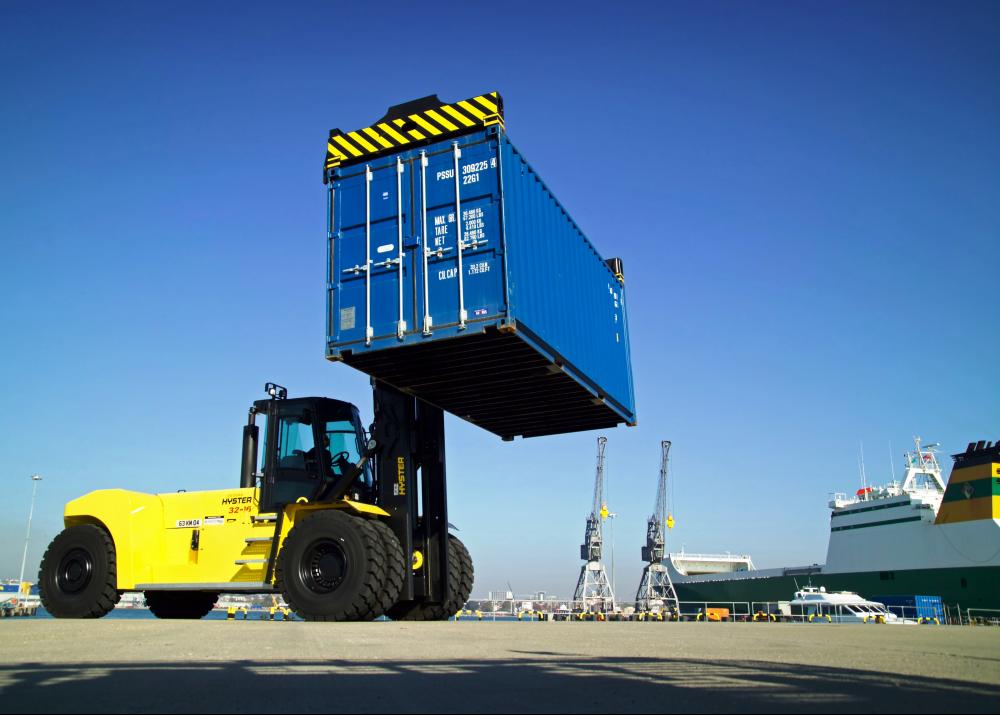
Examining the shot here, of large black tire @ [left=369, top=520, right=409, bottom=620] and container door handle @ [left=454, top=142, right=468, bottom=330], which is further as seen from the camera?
large black tire @ [left=369, top=520, right=409, bottom=620]

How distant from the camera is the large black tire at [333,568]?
1053 centimetres

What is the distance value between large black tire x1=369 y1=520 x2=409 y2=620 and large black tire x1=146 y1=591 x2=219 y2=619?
5.28 m

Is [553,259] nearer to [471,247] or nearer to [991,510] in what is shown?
[471,247]

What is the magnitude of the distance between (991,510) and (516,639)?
140 ft

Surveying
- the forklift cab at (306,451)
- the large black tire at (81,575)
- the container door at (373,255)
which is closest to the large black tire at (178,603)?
the large black tire at (81,575)

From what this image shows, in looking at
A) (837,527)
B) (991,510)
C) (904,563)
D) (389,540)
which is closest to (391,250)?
(389,540)

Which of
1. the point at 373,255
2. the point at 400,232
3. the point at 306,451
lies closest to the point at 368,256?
the point at 373,255

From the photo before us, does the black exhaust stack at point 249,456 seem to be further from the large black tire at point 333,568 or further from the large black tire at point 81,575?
the large black tire at point 81,575

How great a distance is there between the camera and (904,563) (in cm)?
4641

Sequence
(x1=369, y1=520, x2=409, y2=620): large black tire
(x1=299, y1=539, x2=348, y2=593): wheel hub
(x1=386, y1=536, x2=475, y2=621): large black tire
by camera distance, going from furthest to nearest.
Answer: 1. (x1=386, y1=536, x2=475, y2=621): large black tire
2. (x1=299, y1=539, x2=348, y2=593): wheel hub
3. (x1=369, y1=520, x2=409, y2=620): large black tire

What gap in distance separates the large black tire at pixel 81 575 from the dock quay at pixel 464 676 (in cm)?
572

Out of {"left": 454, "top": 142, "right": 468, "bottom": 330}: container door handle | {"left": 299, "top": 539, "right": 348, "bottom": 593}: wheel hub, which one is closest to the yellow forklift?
{"left": 299, "top": 539, "right": 348, "bottom": 593}: wheel hub

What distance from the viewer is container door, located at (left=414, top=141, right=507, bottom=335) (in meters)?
10.4

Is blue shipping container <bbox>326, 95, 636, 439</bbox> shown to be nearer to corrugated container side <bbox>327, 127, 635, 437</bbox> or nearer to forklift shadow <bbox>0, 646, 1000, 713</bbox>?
corrugated container side <bbox>327, 127, 635, 437</bbox>
